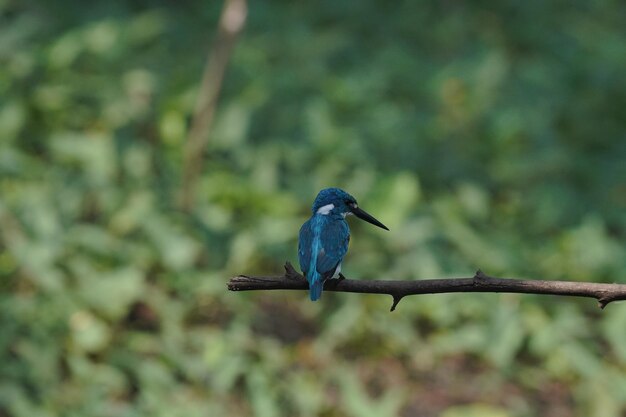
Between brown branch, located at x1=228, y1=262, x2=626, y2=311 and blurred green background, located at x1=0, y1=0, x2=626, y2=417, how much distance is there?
3.82 meters

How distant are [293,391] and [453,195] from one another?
2416mm

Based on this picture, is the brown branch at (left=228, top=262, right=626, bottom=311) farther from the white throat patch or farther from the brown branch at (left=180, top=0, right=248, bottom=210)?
the brown branch at (left=180, top=0, right=248, bottom=210)

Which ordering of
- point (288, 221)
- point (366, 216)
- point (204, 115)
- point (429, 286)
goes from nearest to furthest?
point (366, 216), point (429, 286), point (288, 221), point (204, 115)

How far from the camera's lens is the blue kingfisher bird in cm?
140

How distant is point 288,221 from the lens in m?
6.35

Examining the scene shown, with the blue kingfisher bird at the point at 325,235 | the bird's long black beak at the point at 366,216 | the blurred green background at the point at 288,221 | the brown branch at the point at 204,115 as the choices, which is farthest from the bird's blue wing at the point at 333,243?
the brown branch at the point at 204,115

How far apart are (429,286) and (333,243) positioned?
179mm

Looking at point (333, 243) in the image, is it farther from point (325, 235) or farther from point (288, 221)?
point (288, 221)

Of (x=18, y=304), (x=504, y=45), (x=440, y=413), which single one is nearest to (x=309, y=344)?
(x=440, y=413)

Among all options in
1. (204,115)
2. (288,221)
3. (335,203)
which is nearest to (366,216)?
(335,203)

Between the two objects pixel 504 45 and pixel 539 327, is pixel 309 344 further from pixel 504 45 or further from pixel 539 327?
pixel 504 45

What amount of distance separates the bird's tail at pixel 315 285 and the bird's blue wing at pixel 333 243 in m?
0.07

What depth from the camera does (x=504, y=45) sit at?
970cm

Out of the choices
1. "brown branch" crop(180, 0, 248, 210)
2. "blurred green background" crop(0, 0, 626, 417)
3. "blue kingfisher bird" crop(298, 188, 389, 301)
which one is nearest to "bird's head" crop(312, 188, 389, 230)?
"blue kingfisher bird" crop(298, 188, 389, 301)
